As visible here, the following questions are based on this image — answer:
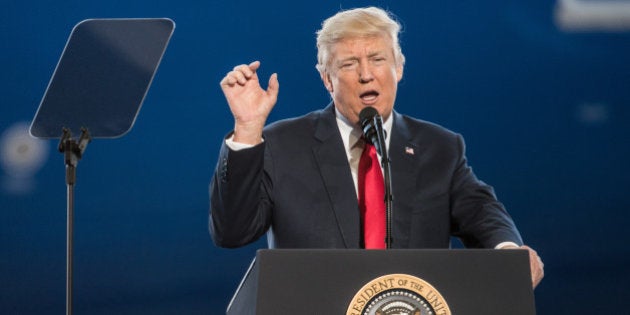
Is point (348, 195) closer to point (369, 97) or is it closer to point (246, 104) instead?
point (369, 97)

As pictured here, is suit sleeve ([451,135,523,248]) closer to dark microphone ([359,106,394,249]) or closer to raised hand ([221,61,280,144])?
dark microphone ([359,106,394,249])

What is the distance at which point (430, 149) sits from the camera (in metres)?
2.13

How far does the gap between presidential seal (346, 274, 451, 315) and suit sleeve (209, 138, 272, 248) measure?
463mm

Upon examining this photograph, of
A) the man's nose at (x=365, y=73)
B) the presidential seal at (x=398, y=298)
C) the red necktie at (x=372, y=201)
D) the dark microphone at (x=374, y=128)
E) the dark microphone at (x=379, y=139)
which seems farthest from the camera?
the man's nose at (x=365, y=73)

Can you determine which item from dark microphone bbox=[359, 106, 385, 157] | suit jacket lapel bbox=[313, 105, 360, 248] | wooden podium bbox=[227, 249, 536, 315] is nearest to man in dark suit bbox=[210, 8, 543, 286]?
suit jacket lapel bbox=[313, 105, 360, 248]

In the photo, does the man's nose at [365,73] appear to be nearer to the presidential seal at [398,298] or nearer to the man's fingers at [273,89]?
the man's fingers at [273,89]

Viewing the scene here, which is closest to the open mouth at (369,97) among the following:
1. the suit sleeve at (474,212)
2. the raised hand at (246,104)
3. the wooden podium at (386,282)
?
the suit sleeve at (474,212)

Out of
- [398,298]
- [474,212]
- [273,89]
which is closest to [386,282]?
[398,298]

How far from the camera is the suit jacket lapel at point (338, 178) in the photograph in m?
1.93

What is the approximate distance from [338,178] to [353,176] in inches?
2.0

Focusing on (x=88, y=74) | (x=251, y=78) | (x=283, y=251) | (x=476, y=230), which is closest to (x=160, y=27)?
(x=88, y=74)

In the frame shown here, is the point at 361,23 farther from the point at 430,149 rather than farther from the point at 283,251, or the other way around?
the point at 283,251

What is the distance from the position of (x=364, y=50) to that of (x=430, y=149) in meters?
0.31

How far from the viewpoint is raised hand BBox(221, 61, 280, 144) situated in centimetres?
159
